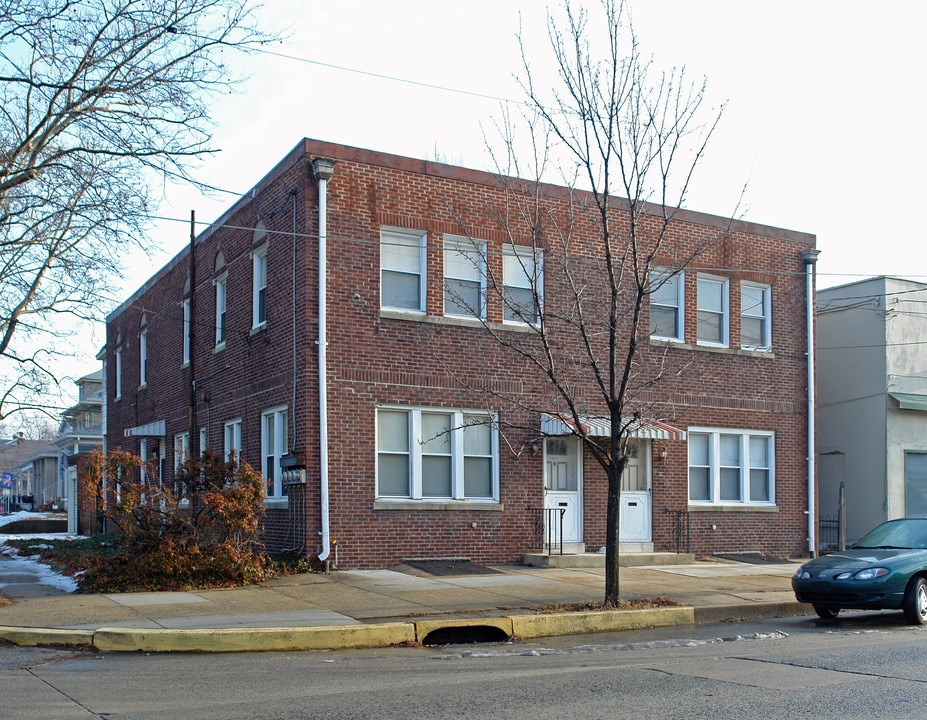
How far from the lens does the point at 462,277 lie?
61.9 ft

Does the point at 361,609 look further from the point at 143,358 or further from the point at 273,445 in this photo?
the point at 143,358

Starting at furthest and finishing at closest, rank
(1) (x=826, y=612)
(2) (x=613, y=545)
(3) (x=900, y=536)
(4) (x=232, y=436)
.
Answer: (4) (x=232, y=436), (3) (x=900, y=536), (1) (x=826, y=612), (2) (x=613, y=545)

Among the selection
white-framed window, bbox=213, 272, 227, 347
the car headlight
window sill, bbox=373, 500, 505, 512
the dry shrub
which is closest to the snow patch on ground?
the dry shrub

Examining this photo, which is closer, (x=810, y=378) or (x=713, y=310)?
(x=713, y=310)

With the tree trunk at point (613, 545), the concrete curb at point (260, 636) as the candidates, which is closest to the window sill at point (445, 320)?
the tree trunk at point (613, 545)

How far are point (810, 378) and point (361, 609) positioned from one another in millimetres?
13785

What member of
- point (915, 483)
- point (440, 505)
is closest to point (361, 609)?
point (440, 505)

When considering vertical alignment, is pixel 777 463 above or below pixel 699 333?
below

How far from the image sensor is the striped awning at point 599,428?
18.4 meters

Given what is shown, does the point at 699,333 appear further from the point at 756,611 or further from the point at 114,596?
the point at 114,596

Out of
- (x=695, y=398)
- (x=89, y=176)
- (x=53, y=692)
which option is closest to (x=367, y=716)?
(x=53, y=692)

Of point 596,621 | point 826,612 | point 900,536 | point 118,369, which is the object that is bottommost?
point 826,612

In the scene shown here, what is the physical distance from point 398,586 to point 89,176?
26.1 ft

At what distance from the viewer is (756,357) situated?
22.1m
